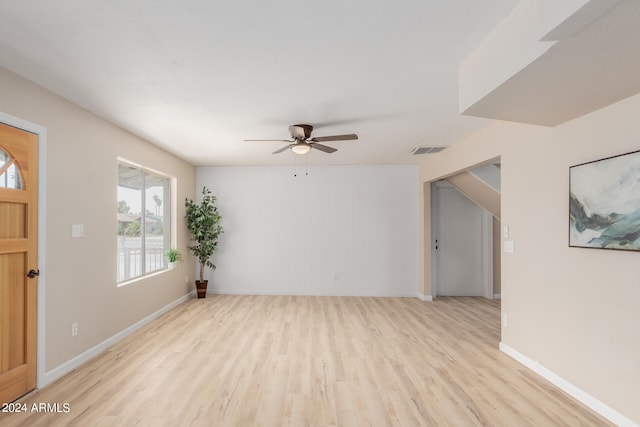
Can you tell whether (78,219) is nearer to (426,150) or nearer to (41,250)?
(41,250)

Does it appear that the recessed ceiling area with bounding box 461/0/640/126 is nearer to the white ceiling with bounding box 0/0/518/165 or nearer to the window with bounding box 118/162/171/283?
the white ceiling with bounding box 0/0/518/165

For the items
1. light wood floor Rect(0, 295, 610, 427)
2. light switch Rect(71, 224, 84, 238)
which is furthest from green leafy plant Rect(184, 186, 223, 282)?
light switch Rect(71, 224, 84, 238)

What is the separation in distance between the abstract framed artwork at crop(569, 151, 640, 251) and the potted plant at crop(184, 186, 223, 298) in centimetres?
533

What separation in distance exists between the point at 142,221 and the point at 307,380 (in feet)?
11.3

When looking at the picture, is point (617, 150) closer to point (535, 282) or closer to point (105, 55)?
point (535, 282)

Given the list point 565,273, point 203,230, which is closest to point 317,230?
point 203,230

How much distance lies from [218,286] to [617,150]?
6.24 meters

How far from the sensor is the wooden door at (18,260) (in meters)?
2.47

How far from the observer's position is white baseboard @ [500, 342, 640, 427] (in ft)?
7.37

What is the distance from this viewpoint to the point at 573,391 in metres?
2.62

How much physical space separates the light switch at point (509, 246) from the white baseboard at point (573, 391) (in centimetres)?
104

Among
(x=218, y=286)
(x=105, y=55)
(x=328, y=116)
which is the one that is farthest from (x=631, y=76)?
(x=218, y=286)

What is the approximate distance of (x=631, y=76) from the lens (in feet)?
6.25

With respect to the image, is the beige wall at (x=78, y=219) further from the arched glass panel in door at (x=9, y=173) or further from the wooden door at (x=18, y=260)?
the arched glass panel in door at (x=9, y=173)
